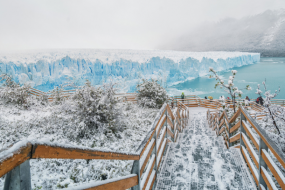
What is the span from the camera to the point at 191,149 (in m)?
3.44

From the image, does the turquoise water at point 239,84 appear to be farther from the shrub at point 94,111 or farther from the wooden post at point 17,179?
the wooden post at point 17,179

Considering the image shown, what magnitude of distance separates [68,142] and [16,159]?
3.49 meters

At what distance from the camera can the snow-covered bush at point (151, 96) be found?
9102mm

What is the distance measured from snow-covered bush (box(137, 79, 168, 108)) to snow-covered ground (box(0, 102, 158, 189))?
2.97 metres

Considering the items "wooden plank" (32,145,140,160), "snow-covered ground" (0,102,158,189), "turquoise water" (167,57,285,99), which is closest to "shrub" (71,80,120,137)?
"snow-covered ground" (0,102,158,189)

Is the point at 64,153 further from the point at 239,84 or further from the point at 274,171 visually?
the point at 239,84

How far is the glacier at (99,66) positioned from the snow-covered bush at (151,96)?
8235 millimetres

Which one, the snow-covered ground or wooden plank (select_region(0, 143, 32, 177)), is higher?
wooden plank (select_region(0, 143, 32, 177))

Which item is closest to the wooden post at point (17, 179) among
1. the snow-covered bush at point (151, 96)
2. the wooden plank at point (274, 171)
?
the wooden plank at point (274, 171)

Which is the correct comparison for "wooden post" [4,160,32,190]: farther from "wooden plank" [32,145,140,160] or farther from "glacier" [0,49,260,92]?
"glacier" [0,49,260,92]

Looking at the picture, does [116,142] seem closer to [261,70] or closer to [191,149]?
[191,149]

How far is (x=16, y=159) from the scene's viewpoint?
569mm

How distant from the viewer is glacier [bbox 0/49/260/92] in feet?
73.6

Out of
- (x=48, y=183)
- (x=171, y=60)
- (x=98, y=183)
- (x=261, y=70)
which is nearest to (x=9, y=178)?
(x=98, y=183)
